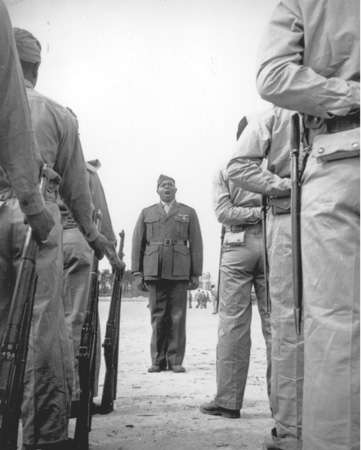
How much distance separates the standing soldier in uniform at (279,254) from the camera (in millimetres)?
2387

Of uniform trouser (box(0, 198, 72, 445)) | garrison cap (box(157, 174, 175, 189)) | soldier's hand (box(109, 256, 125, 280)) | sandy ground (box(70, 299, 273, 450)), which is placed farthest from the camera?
garrison cap (box(157, 174, 175, 189))

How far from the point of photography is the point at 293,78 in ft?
6.00

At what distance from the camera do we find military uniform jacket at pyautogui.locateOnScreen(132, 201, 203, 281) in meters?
6.05

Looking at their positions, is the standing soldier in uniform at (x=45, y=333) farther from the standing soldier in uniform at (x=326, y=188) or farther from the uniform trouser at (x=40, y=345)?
the standing soldier in uniform at (x=326, y=188)

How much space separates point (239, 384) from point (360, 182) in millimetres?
2191

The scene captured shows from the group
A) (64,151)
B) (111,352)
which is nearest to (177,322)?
(111,352)

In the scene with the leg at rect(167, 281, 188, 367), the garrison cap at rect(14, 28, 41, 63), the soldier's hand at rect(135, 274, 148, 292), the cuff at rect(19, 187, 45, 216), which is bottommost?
the leg at rect(167, 281, 188, 367)

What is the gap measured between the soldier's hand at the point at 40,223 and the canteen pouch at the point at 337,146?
0.98 metres

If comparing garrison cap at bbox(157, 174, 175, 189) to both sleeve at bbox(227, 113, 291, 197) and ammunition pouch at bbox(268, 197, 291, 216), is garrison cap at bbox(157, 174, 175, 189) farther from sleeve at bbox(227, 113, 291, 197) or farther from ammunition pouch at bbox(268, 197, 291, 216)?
ammunition pouch at bbox(268, 197, 291, 216)

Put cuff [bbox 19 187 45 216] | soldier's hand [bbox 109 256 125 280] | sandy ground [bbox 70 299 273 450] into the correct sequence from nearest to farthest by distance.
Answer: cuff [bbox 19 187 45 216]
sandy ground [bbox 70 299 273 450]
soldier's hand [bbox 109 256 125 280]

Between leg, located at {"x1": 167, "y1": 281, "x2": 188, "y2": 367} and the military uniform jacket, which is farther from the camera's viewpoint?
the military uniform jacket

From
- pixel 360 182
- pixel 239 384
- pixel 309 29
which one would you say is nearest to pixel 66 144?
pixel 309 29

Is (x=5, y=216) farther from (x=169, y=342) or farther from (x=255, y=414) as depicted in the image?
(x=169, y=342)

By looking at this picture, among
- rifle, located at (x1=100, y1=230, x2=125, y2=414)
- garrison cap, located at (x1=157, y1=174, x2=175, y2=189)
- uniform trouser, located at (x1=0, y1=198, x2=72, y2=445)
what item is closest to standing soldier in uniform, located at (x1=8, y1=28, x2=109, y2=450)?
uniform trouser, located at (x1=0, y1=198, x2=72, y2=445)
